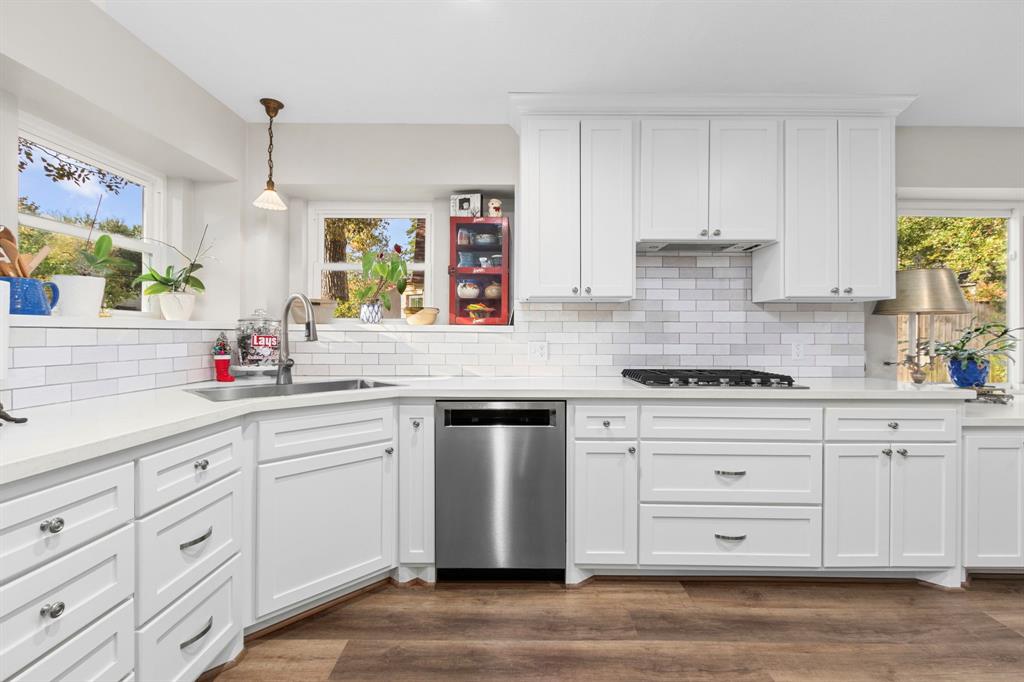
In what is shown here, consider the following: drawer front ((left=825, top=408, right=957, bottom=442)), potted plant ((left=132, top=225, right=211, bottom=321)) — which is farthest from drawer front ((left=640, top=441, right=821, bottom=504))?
potted plant ((left=132, top=225, right=211, bottom=321))

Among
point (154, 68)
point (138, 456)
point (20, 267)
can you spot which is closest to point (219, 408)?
point (138, 456)

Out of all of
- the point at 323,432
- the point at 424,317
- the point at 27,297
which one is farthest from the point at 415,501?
the point at 27,297

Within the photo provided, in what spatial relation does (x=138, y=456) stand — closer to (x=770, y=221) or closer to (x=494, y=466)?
(x=494, y=466)

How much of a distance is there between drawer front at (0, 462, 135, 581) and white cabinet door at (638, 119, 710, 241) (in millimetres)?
2278

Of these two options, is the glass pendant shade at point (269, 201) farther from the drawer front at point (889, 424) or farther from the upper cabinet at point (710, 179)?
the drawer front at point (889, 424)

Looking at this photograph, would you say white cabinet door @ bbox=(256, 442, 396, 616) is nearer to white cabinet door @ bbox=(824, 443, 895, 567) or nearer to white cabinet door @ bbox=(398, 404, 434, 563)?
white cabinet door @ bbox=(398, 404, 434, 563)

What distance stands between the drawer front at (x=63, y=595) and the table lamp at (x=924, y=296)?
3.36m

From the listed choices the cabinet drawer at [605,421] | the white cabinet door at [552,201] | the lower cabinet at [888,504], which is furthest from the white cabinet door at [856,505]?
the white cabinet door at [552,201]

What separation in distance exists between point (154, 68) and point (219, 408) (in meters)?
1.62

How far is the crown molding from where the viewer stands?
2.58 m

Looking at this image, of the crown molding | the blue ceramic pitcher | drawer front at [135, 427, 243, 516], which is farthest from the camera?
the crown molding

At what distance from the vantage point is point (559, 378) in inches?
112

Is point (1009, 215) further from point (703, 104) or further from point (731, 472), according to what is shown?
point (731, 472)

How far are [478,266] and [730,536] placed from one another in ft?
6.07
